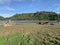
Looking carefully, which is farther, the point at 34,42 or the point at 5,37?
the point at 5,37

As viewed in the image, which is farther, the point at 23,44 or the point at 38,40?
the point at 38,40

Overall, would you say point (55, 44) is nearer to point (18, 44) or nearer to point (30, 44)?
point (30, 44)

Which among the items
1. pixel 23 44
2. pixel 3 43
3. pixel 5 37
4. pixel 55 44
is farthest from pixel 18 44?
pixel 55 44

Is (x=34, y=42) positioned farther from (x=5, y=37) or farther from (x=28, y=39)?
→ (x=5, y=37)

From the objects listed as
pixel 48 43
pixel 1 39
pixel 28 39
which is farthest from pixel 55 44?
pixel 1 39

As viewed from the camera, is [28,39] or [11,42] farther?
[28,39]

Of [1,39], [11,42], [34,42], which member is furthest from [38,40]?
[1,39]

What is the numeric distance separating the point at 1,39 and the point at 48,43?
452 centimetres

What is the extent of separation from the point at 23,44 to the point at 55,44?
9.96 ft

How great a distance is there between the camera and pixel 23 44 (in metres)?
13.7

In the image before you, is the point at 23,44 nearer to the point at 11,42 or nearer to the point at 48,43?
the point at 11,42

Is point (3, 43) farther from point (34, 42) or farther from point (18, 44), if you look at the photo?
point (34, 42)

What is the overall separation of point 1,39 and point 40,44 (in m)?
3.81

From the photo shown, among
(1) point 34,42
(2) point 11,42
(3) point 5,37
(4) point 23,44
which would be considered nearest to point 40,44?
(1) point 34,42
